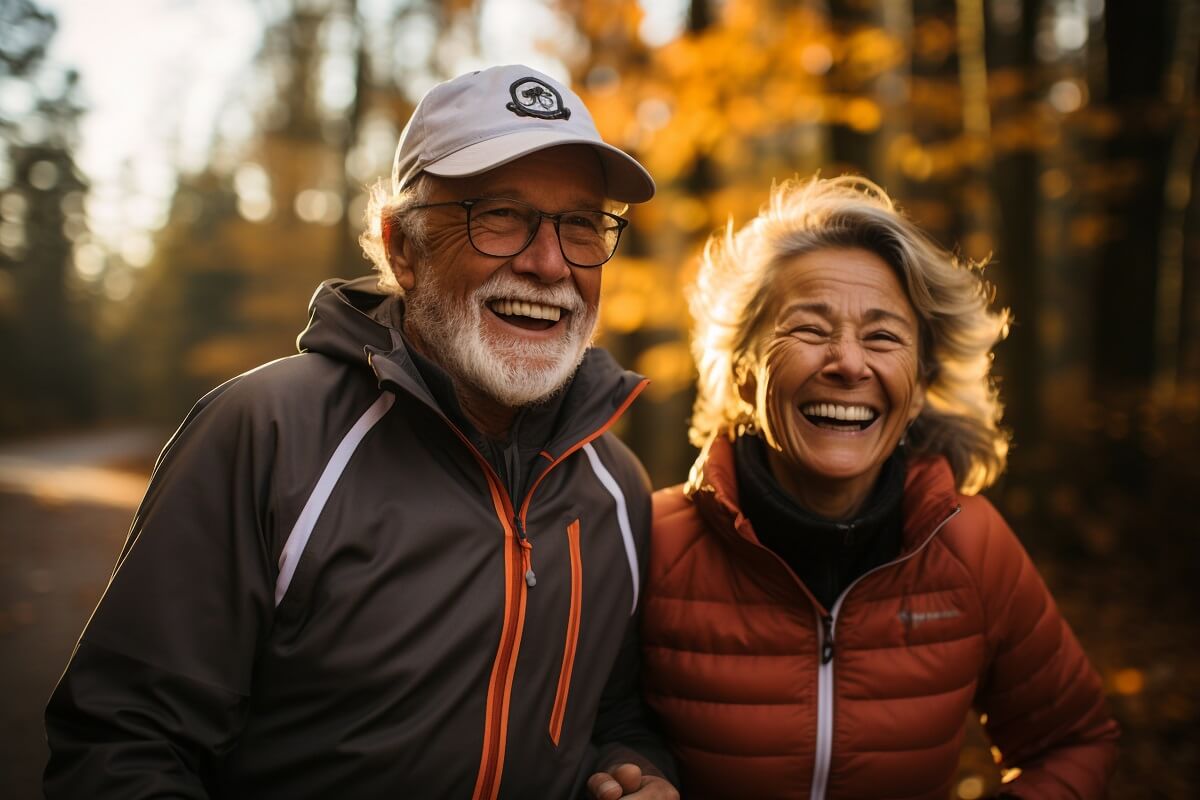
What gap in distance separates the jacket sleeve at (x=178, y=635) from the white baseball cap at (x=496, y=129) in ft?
3.09

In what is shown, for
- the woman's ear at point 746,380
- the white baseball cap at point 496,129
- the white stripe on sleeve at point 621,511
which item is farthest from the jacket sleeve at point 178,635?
the woman's ear at point 746,380

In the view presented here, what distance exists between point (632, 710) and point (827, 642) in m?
0.70

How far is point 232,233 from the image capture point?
58.5 ft

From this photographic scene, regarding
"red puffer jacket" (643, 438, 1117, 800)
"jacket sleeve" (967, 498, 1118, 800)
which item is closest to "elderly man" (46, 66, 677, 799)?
"red puffer jacket" (643, 438, 1117, 800)

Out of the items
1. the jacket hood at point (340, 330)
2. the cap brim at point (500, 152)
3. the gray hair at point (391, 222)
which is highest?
the cap brim at point (500, 152)

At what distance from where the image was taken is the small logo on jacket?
8.04 ft

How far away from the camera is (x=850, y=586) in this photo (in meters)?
2.42

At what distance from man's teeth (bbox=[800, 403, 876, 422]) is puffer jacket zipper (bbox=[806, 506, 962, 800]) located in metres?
0.39

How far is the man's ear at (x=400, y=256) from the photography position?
257cm

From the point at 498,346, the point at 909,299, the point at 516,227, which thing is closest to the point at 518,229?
the point at 516,227

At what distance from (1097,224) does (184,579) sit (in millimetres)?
8129

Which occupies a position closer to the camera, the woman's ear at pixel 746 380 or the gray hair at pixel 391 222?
the gray hair at pixel 391 222

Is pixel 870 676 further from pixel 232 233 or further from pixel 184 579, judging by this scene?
pixel 232 233

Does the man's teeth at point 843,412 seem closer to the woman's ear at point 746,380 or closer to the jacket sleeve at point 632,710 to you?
the woman's ear at point 746,380
